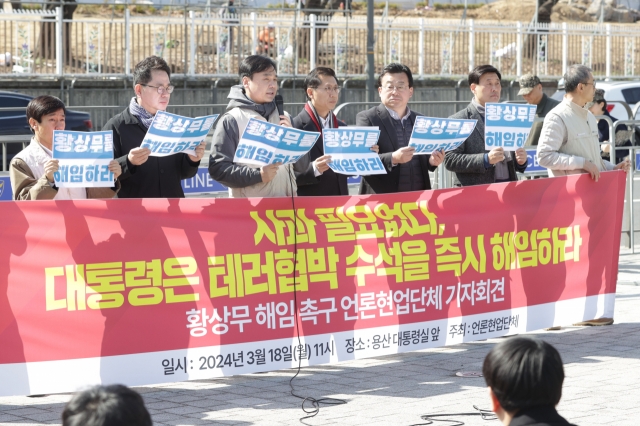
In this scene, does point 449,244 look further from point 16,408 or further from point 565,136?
point 16,408

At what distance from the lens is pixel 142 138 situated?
22.3 feet

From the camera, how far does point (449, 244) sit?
7.33 meters

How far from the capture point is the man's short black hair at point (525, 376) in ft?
10.4

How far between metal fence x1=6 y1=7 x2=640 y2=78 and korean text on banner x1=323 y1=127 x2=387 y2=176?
15948 millimetres

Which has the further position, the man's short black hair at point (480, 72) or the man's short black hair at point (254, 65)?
the man's short black hair at point (480, 72)

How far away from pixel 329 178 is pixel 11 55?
15.7 metres

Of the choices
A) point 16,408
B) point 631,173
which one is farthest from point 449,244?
point 631,173

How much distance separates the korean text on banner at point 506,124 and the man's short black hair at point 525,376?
440 cm

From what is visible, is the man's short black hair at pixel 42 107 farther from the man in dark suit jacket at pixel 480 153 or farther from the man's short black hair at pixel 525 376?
the man's short black hair at pixel 525 376

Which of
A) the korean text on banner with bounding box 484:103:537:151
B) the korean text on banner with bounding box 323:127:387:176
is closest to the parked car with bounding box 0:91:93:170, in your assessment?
the korean text on banner with bounding box 484:103:537:151

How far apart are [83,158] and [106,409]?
355 cm

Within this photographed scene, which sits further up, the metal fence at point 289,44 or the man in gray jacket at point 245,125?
the metal fence at point 289,44

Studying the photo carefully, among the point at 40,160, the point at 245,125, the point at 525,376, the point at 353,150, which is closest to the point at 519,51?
the point at 353,150

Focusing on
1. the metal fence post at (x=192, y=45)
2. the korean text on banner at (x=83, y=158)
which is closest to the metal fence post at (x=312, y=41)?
the metal fence post at (x=192, y=45)
